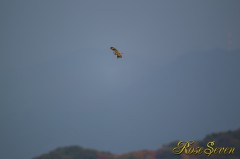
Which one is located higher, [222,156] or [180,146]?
[222,156]

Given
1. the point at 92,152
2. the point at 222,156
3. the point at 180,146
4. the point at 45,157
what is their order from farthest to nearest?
the point at 92,152 → the point at 45,157 → the point at 222,156 → the point at 180,146

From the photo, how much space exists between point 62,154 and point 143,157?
8.83 m

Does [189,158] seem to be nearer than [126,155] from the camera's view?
Yes

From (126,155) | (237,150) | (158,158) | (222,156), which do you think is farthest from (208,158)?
(126,155)

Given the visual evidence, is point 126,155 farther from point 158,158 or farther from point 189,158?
point 189,158

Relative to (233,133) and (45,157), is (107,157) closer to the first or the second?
(45,157)

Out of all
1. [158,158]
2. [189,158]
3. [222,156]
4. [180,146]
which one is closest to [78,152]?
[158,158]

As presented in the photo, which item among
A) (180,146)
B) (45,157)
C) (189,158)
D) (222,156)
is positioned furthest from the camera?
(45,157)

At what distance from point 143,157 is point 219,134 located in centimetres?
879

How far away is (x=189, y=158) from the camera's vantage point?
3716 centimetres

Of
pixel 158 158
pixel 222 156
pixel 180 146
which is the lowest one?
pixel 180 146

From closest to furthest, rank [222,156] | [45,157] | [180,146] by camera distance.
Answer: [180,146] → [222,156] → [45,157]

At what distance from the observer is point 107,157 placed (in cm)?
4353

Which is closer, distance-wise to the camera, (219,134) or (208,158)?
(208,158)
